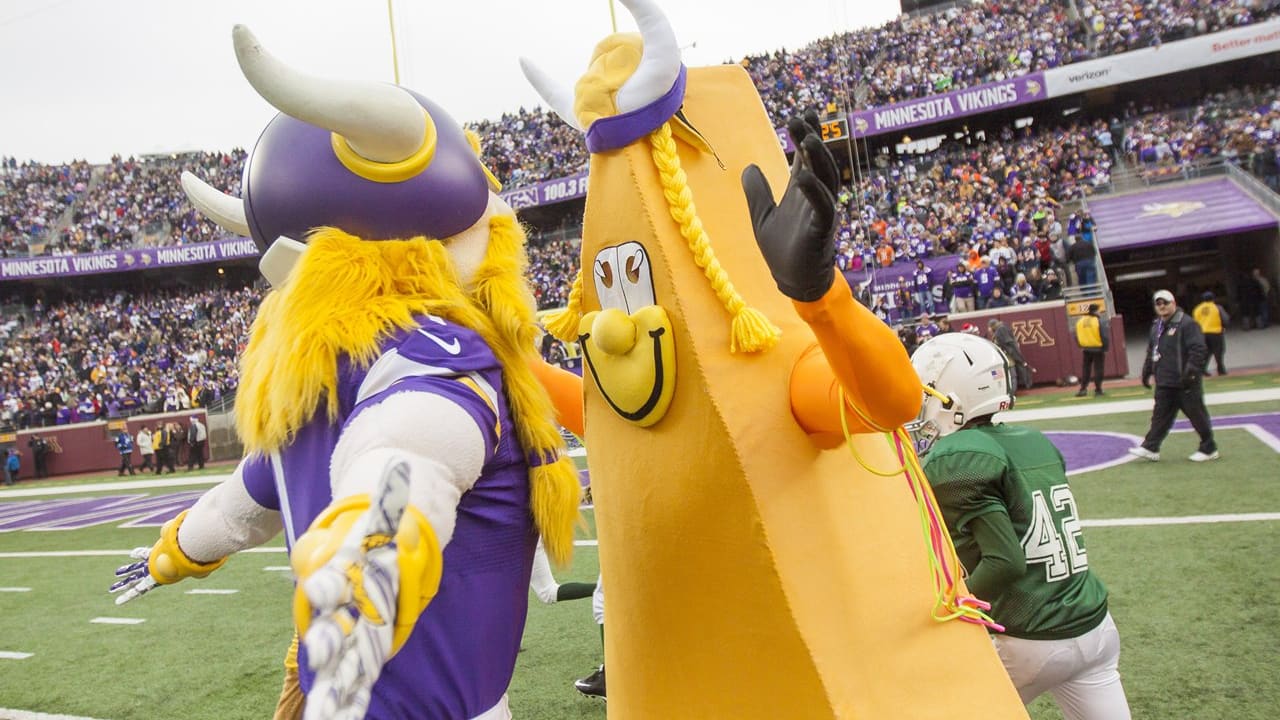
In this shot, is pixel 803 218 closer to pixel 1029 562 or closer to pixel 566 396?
pixel 566 396

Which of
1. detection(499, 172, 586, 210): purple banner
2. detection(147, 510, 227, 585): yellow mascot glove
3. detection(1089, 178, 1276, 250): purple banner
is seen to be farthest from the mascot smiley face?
detection(499, 172, 586, 210): purple banner

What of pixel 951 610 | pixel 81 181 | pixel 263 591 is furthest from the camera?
pixel 81 181

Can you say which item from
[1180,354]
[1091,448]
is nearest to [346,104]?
[1180,354]

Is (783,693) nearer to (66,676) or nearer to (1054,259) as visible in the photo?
(66,676)

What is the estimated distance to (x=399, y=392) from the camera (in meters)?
1.40

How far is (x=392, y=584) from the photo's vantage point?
3.81ft

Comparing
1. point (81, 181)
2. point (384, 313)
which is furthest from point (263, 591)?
point (81, 181)

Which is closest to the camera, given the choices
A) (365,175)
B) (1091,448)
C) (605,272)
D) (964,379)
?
(365,175)

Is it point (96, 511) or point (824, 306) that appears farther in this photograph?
point (96, 511)

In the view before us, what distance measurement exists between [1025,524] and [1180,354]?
18.3 ft

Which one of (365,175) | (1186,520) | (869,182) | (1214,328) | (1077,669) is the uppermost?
(869,182)

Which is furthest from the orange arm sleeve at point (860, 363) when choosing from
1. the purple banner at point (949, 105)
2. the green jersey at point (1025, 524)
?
the purple banner at point (949, 105)

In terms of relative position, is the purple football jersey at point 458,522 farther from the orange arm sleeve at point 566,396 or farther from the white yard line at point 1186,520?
the white yard line at point 1186,520

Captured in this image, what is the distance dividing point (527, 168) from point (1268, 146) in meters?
19.1
